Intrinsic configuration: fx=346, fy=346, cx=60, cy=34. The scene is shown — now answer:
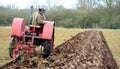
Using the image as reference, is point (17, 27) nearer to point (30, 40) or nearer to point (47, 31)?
point (30, 40)

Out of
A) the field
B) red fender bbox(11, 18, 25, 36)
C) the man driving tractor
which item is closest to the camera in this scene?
red fender bbox(11, 18, 25, 36)

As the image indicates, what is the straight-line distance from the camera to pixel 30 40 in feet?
38.7

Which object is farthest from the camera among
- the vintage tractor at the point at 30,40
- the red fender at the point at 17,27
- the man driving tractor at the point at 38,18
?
the man driving tractor at the point at 38,18

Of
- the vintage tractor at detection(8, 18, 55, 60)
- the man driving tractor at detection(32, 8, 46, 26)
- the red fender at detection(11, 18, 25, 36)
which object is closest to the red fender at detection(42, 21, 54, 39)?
the vintage tractor at detection(8, 18, 55, 60)

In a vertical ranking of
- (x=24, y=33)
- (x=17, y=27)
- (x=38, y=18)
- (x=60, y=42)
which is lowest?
(x=60, y=42)

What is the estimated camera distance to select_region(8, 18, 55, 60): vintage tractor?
11.2m

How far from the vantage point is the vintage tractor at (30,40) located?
36.7ft

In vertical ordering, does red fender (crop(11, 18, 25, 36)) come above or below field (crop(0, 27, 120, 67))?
above

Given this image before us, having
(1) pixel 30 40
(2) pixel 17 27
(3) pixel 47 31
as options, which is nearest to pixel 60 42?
(1) pixel 30 40

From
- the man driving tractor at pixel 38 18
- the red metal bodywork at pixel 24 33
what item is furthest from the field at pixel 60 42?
the man driving tractor at pixel 38 18

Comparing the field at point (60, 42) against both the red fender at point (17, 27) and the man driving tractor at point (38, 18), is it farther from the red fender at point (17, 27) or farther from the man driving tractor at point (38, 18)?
the man driving tractor at point (38, 18)

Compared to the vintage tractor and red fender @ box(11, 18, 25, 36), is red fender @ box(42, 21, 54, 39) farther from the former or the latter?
red fender @ box(11, 18, 25, 36)

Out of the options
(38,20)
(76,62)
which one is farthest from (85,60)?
(38,20)

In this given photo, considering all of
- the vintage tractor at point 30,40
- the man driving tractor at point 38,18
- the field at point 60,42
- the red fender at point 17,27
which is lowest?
A: the field at point 60,42
